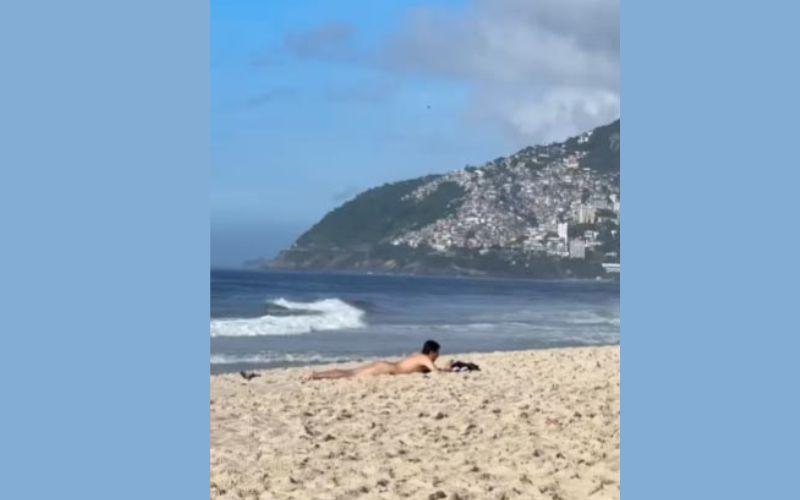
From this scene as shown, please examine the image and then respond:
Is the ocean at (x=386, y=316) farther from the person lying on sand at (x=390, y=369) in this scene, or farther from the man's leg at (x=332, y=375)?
the person lying on sand at (x=390, y=369)

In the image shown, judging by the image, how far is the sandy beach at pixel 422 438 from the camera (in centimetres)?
424

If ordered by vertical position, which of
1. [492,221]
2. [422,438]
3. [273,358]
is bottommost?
[273,358]

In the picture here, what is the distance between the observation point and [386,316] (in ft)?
61.7

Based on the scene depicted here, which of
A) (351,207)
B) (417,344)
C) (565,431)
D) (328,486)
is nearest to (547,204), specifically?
(417,344)

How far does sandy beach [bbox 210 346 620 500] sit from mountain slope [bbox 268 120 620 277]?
1.48 metres

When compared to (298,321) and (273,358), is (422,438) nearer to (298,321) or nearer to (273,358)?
(273,358)

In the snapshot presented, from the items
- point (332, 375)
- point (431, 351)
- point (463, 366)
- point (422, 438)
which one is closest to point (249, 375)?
point (332, 375)

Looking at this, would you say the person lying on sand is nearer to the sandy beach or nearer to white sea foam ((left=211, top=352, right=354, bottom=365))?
the sandy beach

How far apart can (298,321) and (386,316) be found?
11.0 ft

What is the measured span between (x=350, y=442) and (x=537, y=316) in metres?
13.6

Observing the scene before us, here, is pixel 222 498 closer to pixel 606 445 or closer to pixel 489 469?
pixel 489 469

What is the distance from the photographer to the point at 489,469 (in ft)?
14.6

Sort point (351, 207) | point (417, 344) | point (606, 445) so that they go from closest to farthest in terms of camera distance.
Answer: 1. point (606, 445)
2. point (351, 207)
3. point (417, 344)

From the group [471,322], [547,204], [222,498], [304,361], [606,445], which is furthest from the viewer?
[471,322]
